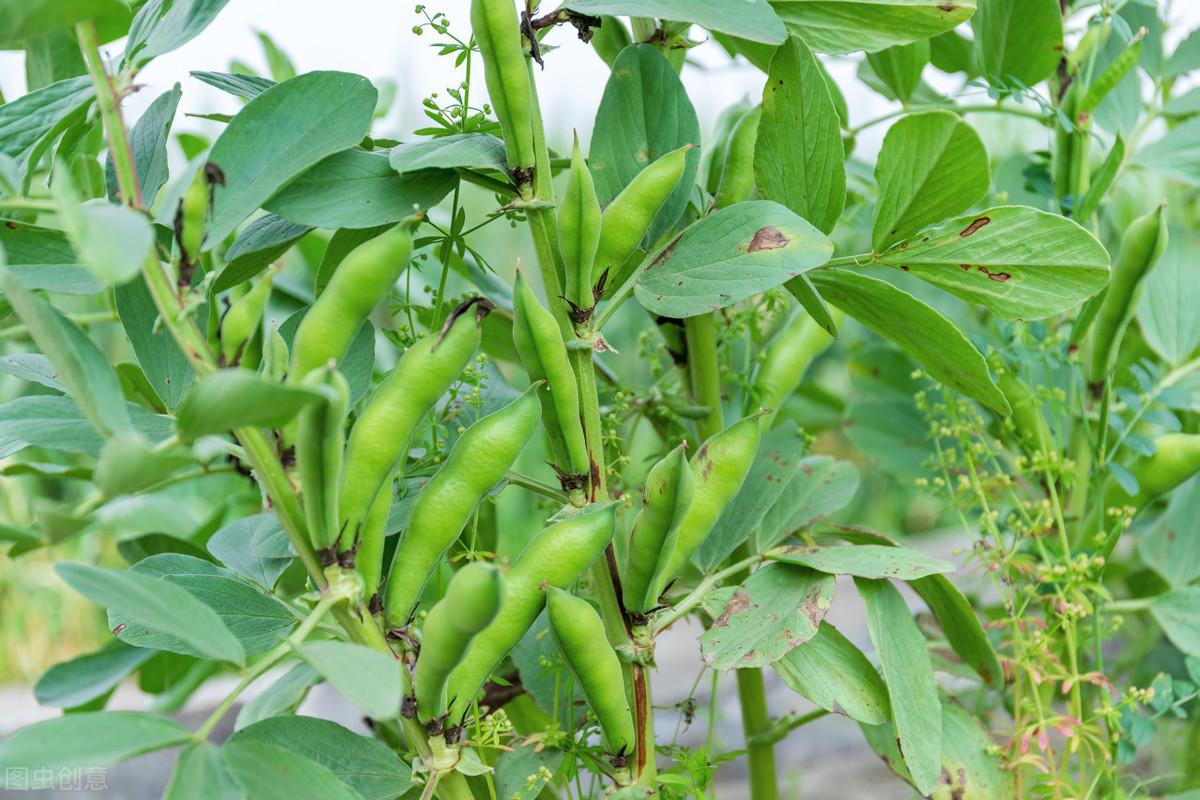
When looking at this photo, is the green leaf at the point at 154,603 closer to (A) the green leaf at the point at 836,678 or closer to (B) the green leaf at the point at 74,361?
(B) the green leaf at the point at 74,361

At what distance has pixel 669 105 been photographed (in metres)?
0.52

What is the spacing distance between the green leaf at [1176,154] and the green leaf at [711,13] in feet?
1.43

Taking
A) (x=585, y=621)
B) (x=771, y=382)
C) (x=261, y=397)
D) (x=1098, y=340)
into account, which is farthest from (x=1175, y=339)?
(x=261, y=397)

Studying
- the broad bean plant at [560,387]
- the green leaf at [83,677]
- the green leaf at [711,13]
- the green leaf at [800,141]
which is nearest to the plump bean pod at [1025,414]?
the broad bean plant at [560,387]

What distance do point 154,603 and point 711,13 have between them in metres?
0.32

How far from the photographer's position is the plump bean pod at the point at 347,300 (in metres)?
0.40

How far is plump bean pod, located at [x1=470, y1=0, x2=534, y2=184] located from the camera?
0.42 meters

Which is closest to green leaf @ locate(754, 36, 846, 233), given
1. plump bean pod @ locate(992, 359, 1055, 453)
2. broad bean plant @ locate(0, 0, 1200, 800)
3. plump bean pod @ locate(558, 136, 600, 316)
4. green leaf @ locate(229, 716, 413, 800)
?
broad bean plant @ locate(0, 0, 1200, 800)

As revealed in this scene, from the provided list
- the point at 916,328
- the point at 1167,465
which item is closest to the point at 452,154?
the point at 916,328

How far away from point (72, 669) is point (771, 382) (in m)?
0.44

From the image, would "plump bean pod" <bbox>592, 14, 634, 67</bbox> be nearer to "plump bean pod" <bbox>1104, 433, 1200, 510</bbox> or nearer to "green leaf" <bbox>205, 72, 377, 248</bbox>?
"green leaf" <bbox>205, 72, 377, 248</bbox>

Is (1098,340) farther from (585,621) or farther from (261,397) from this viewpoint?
(261,397)

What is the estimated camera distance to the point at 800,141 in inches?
20.0

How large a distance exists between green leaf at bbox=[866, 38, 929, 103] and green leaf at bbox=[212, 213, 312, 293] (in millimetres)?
419
